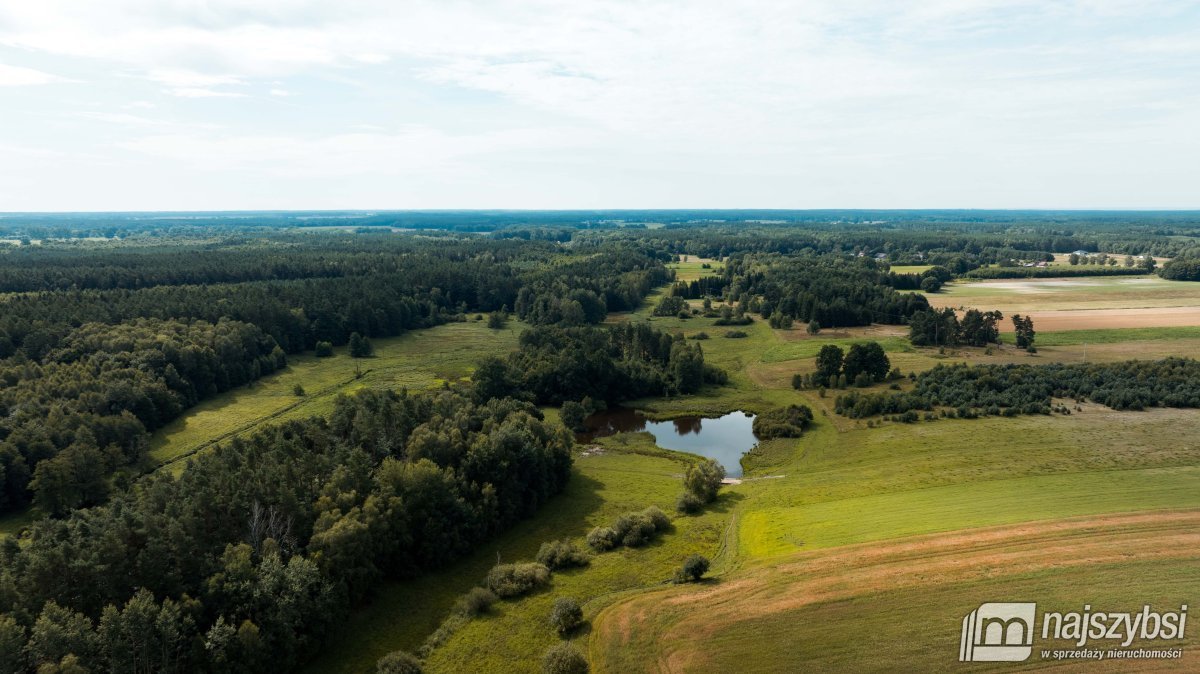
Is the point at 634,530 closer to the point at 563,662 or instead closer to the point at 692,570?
the point at 692,570

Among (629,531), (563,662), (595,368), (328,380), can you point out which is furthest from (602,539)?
(328,380)

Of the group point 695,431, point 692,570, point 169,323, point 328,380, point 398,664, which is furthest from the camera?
point 328,380

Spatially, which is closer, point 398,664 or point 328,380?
point 398,664

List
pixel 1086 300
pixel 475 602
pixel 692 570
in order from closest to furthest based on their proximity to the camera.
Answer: pixel 475 602 < pixel 692 570 < pixel 1086 300

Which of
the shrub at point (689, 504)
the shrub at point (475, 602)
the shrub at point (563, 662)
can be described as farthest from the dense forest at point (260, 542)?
the shrub at point (563, 662)

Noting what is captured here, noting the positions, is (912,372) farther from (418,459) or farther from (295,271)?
(295,271)

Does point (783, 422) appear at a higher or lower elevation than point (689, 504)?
higher

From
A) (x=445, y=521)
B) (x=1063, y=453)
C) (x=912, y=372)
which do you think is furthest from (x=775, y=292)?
(x=445, y=521)
